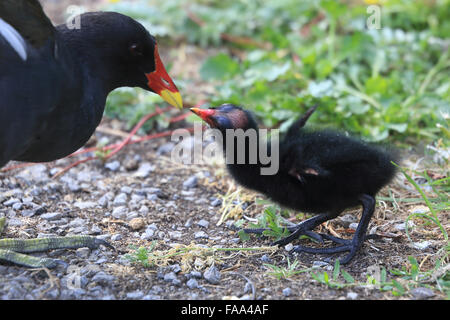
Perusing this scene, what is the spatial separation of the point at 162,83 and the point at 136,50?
0.31m

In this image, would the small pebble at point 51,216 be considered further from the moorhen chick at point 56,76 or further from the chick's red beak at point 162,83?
the chick's red beak at point 162,83

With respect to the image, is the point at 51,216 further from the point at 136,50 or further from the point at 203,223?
the point at 136,50

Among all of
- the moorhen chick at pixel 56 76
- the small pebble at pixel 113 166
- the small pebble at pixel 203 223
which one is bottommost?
the small pebble at pixel 203 223

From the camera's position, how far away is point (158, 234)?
372cm

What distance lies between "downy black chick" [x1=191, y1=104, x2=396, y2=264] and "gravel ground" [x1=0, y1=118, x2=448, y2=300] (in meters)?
0.27

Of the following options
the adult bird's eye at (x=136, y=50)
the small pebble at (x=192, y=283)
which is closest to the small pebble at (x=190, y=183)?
the adult bird's eye at (x=136, y=50)

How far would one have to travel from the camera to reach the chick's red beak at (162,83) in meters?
3.68

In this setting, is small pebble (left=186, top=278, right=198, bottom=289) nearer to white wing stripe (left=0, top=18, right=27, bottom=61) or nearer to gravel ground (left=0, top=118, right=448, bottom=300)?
gravel ground (left=0, top=118, right=448, bottom=300)

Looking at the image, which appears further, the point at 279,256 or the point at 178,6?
the point at 178,6

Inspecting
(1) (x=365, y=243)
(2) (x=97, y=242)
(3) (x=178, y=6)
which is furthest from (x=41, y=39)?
(3) (x=178, y=6)

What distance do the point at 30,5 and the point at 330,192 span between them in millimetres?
1883

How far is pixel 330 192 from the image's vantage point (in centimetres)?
332

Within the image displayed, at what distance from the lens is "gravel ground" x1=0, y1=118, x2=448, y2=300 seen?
3029mm

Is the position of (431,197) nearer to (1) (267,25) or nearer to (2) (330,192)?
(2) (330,192)
